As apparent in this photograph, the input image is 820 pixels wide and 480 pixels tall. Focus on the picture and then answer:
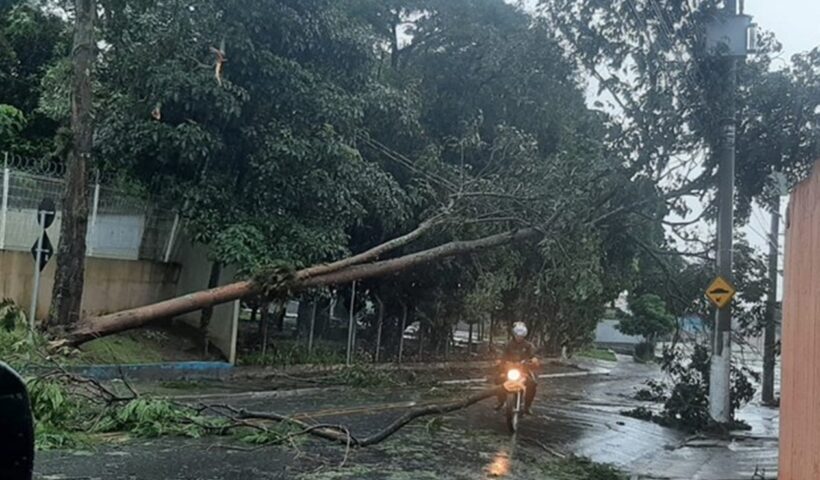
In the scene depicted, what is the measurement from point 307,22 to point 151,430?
943 centimetres

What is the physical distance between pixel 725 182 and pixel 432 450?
25.5 ft

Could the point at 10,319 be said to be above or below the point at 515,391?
above

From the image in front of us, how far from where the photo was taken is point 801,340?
322 centimetres

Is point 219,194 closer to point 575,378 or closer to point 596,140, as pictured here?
point 596,140

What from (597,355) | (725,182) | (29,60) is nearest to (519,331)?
(725,182)

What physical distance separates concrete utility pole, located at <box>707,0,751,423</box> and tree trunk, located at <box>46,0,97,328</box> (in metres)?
11.1

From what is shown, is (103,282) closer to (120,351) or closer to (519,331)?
(120,351)

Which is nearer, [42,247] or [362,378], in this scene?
[42,247]

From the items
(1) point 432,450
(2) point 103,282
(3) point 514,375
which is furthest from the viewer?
(2) point 103,282

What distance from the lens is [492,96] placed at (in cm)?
2083

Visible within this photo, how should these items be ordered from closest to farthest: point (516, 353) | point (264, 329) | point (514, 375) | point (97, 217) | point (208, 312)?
point (514, 375) < point (516, 353) < point (97, 217) < point (208, 312) < point (264, 329)

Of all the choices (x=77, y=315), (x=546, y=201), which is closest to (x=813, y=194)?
(x=546, y=201)

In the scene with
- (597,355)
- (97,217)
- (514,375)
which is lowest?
(597,355)

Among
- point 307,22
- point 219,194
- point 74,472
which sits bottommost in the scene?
point 74,472
